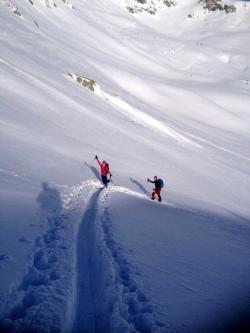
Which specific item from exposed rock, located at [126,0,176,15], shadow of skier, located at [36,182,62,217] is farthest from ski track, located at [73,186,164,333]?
exposed rock, located at [126,0,176,15]

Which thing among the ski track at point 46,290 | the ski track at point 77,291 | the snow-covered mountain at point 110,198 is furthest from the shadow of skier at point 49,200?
the ski track at point 46,290

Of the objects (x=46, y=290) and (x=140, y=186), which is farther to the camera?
(x=140, y=186)

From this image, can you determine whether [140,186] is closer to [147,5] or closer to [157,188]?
[157,188]

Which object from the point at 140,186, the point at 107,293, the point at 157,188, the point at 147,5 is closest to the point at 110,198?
the point at 157,188

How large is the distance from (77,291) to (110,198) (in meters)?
8.17

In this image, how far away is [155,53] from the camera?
78.3m

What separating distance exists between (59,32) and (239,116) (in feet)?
99.7

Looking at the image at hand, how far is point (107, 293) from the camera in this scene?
7406 millimetres

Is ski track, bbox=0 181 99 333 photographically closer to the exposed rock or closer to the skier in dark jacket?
the skier in dark jacket

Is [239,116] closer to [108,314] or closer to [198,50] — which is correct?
[198,50]

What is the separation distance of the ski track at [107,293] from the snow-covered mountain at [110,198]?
0.09 ft

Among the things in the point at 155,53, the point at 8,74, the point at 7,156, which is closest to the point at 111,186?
the point at 7,156

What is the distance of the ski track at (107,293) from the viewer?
21.5 feet

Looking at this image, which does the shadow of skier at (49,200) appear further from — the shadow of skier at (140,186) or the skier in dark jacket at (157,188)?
the shadow of skier at (140,186)
